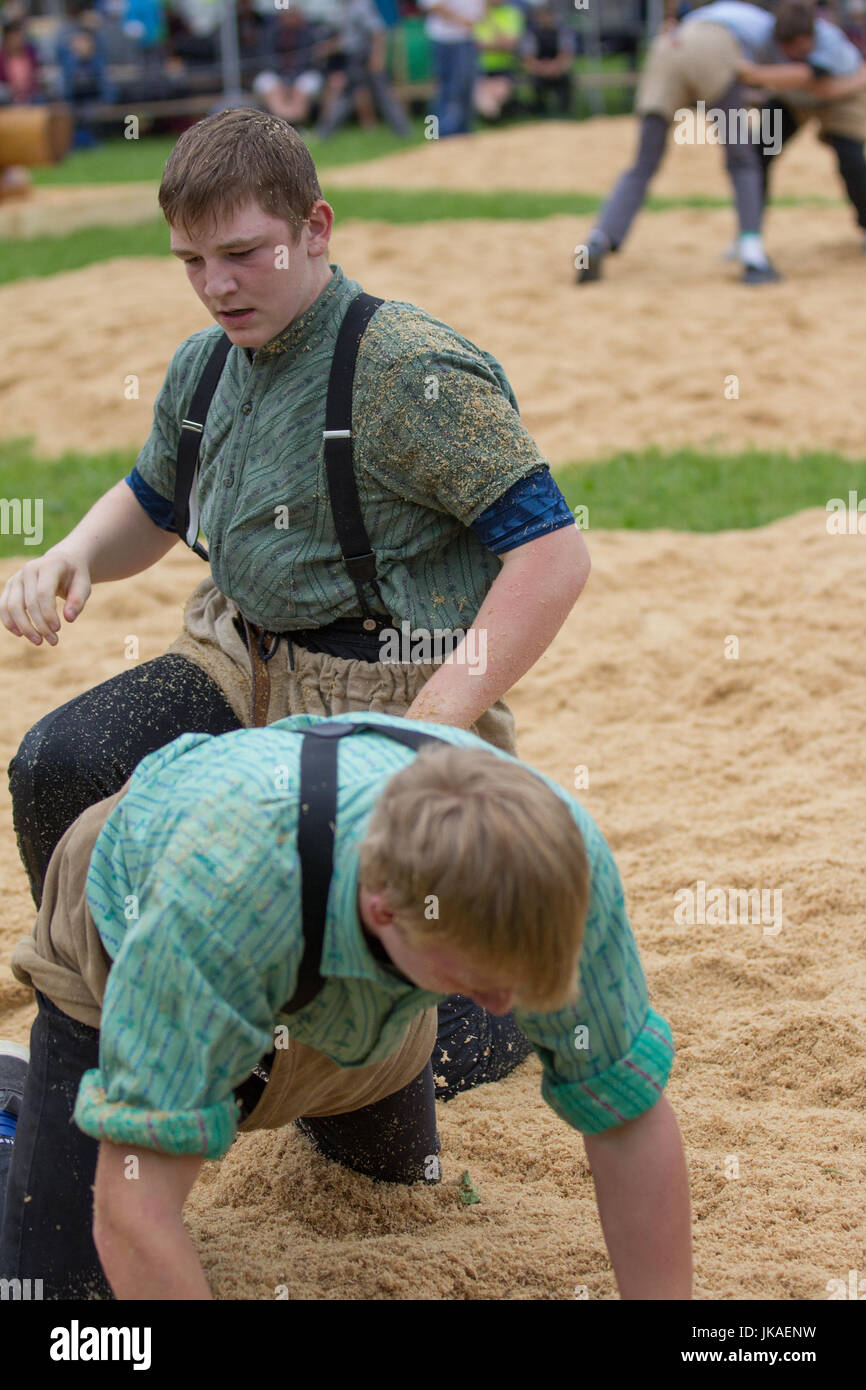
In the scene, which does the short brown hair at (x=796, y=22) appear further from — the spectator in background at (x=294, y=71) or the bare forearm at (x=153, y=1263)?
the spectator in background at (x=294, y=71)

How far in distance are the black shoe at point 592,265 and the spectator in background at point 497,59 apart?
961cm

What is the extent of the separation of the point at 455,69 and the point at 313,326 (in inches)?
571

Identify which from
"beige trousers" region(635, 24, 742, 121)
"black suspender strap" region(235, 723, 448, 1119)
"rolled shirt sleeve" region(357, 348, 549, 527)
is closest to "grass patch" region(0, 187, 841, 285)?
"beige trousers" region(635, 24, 742, 121)

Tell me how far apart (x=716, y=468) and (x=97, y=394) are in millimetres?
3077

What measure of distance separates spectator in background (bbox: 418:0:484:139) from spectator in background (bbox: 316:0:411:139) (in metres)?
0.98

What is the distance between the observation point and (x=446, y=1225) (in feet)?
7.59

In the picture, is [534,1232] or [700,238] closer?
[534,1232]

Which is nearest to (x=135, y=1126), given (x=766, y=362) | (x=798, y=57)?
(x=766, y=362)

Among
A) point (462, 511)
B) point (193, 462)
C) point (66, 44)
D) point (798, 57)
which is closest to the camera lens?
point (462, 511)

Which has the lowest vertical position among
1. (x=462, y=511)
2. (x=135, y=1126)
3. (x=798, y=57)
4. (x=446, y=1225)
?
(x=446, y=1225)

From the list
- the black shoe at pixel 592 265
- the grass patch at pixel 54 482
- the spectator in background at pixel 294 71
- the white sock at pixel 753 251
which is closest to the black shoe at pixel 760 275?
the white sock at pixel 753 251

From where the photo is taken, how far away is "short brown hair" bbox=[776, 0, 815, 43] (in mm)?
8047

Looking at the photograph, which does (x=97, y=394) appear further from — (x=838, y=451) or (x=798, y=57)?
(x=798, y=57)

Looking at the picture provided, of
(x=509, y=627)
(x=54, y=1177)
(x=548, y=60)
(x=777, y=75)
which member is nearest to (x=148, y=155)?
(x=548, y=60)
